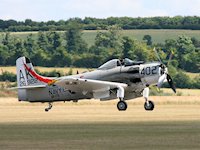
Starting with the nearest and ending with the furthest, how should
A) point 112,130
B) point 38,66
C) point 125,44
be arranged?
point 112,130 → point 38,66 → point 125,44

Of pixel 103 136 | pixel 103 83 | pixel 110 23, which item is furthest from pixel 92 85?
pixel 110 23

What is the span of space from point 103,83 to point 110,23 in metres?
131

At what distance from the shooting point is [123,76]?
49625mm

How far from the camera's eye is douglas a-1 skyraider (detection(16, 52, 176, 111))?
48.7 meters

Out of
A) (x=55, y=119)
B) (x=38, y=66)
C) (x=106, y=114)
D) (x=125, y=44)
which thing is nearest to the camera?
(x=55, y=119)

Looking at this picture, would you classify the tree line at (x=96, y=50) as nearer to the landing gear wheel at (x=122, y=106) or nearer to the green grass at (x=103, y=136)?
the landing gear wheel at (x=122, y=106)

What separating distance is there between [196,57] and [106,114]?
232 feet

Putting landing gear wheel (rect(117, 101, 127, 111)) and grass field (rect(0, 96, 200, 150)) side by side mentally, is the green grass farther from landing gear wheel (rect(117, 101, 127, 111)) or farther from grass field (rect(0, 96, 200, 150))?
landing gear wheel (rect(117, 101, 127, 111))

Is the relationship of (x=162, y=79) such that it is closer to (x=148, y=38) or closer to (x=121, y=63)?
(x=121, y=63)

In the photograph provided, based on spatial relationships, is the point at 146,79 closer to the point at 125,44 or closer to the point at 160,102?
the point at 160,102

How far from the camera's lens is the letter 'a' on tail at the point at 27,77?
51594 mm

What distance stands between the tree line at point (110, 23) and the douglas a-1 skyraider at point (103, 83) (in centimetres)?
10264

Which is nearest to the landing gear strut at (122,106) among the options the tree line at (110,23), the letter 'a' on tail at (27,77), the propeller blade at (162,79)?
the propeller blade at (162,79)

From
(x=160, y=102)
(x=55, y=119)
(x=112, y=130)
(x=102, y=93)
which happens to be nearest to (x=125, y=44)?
(x=160, y=102)
